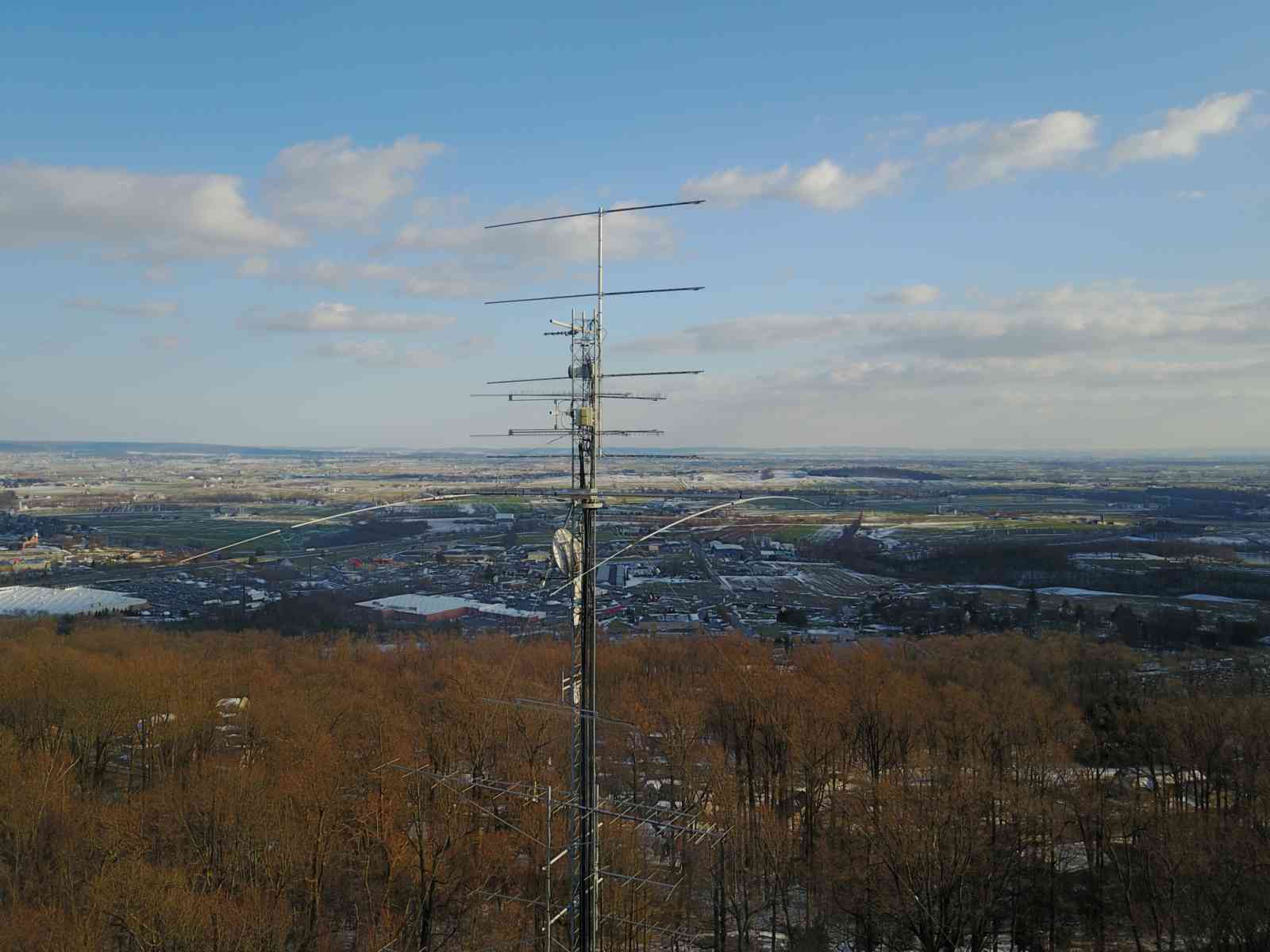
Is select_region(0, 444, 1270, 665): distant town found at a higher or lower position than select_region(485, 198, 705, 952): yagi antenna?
lower

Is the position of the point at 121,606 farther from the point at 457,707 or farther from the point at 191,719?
the point at 457,707

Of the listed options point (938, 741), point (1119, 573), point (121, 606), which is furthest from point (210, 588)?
point (1119, 573)

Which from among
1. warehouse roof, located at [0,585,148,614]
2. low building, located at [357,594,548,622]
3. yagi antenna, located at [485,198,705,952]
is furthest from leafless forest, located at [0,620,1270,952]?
warehouse roof, located at [0,585,148,614]

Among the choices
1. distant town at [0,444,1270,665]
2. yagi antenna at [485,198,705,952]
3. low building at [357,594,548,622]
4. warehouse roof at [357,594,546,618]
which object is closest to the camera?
yagi antenna at [485,198,705,952]

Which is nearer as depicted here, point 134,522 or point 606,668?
point 606,668

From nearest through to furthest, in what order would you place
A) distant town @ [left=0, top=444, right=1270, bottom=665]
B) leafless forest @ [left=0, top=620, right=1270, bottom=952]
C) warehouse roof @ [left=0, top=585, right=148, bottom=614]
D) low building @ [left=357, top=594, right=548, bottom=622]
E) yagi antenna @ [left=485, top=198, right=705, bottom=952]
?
yagi antenna @ [left=485, top=198, right=705, bottom=952] → leafless forest @ [left=0, top=620, right=1270, bottom=952] → distant town @ [left=0, top=444, right=1270, bottom=665] → low building @ [left=357, top=594, right=548, bottom=622] → warehouse roof @ [left=0, top=585, right=148, bottom=614]

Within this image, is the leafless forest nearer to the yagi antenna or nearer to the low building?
the yagi antenna

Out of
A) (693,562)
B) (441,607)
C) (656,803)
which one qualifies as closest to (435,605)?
(441,607)
